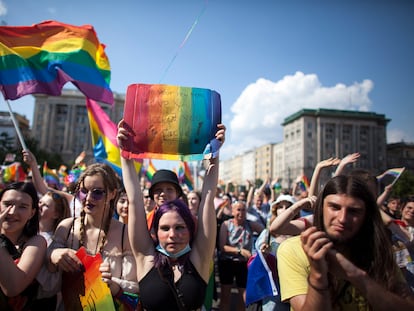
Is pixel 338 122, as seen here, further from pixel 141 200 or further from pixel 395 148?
pixel 141 200

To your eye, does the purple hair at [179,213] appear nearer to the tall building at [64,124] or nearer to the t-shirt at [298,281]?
the t-shirt at [298,281]

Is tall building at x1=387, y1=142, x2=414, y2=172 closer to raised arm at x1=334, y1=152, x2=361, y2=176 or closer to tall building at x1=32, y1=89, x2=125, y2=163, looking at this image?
tall building at x1=32, y1=89, x2=125, y2=163

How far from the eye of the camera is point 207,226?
6.81 ft

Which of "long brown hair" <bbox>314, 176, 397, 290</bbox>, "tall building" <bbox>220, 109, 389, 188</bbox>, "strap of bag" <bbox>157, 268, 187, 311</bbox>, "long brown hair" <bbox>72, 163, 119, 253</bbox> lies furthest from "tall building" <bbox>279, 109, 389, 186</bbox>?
"strap of bag" <bbox>157, 268, 187, 311</bbox>

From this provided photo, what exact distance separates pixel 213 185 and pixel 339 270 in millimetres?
1018

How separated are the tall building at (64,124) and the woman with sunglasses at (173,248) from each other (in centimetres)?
7251

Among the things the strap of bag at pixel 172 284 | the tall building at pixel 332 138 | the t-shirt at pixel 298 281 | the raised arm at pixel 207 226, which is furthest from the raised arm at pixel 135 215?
the tall building at pixel 332 138

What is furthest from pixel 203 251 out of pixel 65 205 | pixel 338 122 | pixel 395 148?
pixel 395 148

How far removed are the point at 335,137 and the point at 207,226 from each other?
87256mm

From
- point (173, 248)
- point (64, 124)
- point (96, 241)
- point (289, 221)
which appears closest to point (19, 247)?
point (96, 241)

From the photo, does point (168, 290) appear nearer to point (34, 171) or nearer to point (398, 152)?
point (34, 171)

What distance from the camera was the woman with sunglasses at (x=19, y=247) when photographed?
74.1 inches

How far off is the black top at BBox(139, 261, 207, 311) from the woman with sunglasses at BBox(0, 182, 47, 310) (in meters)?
0.77

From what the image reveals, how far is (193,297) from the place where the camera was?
188 centimetres
